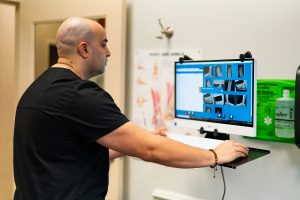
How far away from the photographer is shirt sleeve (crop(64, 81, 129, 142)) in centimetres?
117

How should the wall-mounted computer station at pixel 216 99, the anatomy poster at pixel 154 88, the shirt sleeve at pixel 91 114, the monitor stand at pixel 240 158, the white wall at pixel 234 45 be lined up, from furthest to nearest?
the anatomy poster at pixel 154 88
the white wall at pixel 234 45
the wall-mounted computer station at pixel 216 99
the monitor stand at pixel 240 158
the shirt sleeve at pixel 91 114

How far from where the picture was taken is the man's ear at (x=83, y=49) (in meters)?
1.34

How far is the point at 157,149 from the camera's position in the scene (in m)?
1.23

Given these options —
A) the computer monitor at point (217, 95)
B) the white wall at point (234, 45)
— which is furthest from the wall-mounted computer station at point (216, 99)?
the white wall at point (234, 45)

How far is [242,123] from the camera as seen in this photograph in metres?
1.53

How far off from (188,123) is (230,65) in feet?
1.22

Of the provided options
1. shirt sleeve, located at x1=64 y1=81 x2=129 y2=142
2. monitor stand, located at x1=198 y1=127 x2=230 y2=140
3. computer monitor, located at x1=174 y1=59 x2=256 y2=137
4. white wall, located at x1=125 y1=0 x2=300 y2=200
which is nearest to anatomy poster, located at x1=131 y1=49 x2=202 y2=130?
white wall, located at x1=125 y1=0 x2=300 y2=200

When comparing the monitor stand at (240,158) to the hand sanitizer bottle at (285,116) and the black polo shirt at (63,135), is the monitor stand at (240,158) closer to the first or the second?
the hand sanitizer bottle at (285,116)

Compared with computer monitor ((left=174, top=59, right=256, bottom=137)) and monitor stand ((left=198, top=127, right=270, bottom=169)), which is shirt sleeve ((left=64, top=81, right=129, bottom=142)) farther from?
computer monitor ((left=174, top=59, right=256, bottom=137))

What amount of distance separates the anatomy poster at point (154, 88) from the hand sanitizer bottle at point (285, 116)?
0.62 m

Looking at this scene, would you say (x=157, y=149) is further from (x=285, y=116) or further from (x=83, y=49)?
(x=285, y=116)

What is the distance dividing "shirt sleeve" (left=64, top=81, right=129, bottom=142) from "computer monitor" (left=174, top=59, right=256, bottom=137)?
580 millimetres

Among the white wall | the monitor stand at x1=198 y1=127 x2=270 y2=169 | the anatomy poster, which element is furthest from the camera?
the anatomy poster

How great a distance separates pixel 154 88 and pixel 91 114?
39.6 inches
